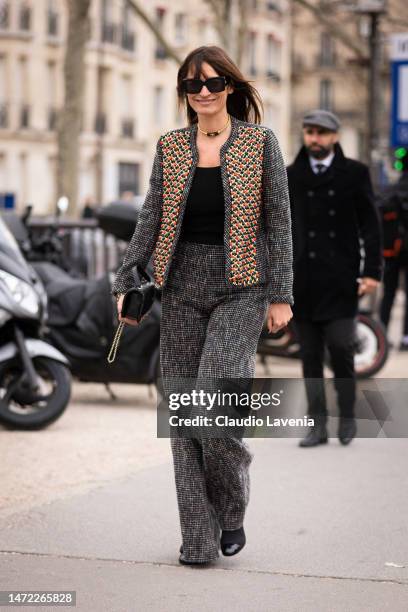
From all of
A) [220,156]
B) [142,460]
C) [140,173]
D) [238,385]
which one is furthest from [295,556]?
[140,173]

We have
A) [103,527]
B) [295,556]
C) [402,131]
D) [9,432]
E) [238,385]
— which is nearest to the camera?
[238,385]

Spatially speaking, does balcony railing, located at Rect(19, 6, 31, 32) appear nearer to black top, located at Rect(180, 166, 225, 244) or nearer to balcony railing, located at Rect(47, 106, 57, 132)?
balcony railing, located at Rect(47, 106, 57, 132)

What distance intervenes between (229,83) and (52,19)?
178ft

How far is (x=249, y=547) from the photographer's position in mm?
5914

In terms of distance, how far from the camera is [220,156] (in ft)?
17.8

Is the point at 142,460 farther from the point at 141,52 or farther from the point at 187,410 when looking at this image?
the point at 141,52

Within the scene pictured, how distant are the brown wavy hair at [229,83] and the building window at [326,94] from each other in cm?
7721

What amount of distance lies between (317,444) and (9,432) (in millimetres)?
1836

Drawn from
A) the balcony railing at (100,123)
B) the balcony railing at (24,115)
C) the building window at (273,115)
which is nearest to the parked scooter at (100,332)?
the balcony railing at (24,115)

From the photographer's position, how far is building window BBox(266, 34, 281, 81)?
2985 inches

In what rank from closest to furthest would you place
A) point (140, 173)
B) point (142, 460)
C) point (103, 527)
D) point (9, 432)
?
point (103, 527) → point (142, 460) → point (9, 432) → point (140, 173)

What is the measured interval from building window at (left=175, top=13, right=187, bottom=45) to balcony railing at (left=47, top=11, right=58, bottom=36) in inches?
337

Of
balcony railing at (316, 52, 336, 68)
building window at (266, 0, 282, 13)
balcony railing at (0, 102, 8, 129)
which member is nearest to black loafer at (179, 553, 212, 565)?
balcony railing at (0, 102, 8, 129)

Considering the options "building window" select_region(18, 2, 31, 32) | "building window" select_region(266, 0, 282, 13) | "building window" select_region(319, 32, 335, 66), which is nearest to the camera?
"building window" select_region(18, 2, 31, 32)
